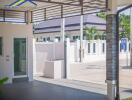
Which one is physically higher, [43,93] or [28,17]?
[28,17]

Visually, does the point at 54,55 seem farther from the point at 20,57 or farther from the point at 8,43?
the point at 8,43

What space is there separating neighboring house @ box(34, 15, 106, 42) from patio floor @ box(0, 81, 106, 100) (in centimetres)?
2547

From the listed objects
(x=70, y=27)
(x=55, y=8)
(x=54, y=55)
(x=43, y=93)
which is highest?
(x=70, y=27)

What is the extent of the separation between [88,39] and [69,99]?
25.7m

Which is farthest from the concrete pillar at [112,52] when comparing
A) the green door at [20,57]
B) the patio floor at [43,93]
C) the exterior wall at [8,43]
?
the green door at [20,57]

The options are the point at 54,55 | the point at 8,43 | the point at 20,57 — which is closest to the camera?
the point at 8,43

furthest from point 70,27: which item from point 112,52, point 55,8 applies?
point 112,52

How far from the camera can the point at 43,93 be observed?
1204cm

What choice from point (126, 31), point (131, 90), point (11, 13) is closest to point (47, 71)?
point (11, 13)

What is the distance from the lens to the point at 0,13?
15188 mm

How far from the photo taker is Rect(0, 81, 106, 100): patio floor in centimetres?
1110

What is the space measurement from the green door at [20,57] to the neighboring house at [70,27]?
23507mm

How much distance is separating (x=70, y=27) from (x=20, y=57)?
2571 cm

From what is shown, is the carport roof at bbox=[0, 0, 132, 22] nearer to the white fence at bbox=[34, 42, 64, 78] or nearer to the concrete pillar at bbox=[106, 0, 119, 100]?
the concrete pillar at bbox=[106, 0, 119, 100]
